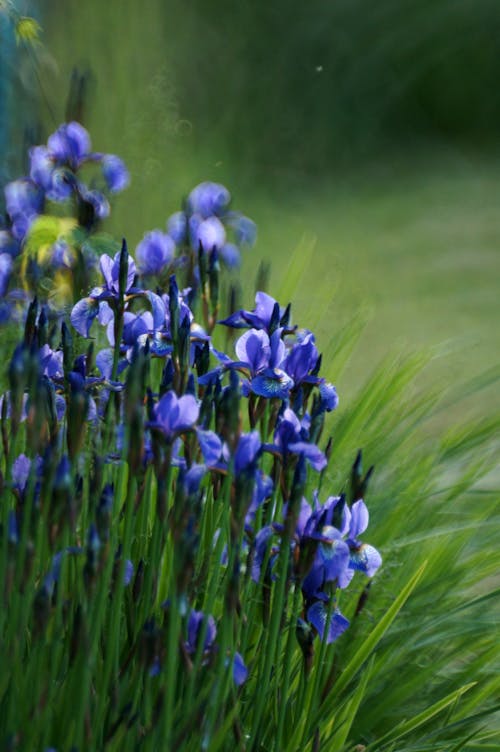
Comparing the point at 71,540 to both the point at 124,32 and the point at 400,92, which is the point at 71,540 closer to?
the point at 124,32

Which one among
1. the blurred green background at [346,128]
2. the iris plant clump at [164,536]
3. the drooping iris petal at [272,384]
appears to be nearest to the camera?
the iris plant clump at [164,536]

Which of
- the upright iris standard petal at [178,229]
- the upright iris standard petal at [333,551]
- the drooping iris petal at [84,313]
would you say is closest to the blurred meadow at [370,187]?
the upright iris standard petal at [178,229]

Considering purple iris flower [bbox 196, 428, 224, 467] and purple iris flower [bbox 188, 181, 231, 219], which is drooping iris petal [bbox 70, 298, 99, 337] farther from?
purple iris flower [bbox 188, 181, 231, 219]

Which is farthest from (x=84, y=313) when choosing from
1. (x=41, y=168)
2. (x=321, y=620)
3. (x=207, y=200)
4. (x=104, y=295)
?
(x=207, y=200)

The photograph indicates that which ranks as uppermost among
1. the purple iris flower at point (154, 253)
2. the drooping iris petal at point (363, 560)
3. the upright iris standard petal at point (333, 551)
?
the purple iris flower at point (154, 253)

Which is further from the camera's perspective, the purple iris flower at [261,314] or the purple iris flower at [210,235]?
the purple iris flower at [210,235]

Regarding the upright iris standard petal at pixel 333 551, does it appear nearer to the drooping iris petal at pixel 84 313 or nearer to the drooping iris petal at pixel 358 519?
the drooping iris petal at pixel 358 519

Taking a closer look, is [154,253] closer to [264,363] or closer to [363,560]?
[264,363]

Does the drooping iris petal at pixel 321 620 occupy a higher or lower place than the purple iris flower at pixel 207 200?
lower
